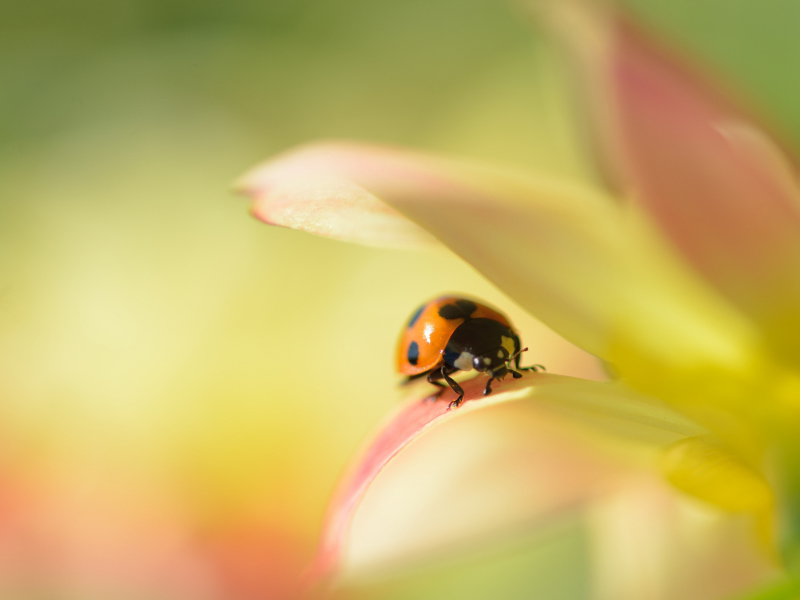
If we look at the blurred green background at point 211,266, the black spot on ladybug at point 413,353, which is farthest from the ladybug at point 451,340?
the blurred green background at point 211,266

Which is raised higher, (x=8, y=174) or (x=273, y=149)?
(x=273, y=149)

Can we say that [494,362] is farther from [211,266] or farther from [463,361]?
[211,266]

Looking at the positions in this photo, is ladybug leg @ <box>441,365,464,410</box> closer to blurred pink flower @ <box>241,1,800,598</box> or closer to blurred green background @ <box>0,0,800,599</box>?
blurred pink flower @ <box>241,1,800,598</box>

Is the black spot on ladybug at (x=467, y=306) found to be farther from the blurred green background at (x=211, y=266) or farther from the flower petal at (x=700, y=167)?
the blurred green background at (x=211, y=266)

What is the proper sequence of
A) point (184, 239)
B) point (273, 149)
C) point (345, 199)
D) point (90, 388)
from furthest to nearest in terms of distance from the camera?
point (273, 149) → point (184, 239) → point (90, 388) → point (345, 199)

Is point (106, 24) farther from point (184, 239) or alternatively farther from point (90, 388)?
point (90, 388)

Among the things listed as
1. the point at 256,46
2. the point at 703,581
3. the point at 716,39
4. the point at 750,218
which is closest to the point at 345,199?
the point at 750,218

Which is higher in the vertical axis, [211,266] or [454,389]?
[211,266]

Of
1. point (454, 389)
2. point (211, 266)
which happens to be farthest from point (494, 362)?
point (211, 266)
